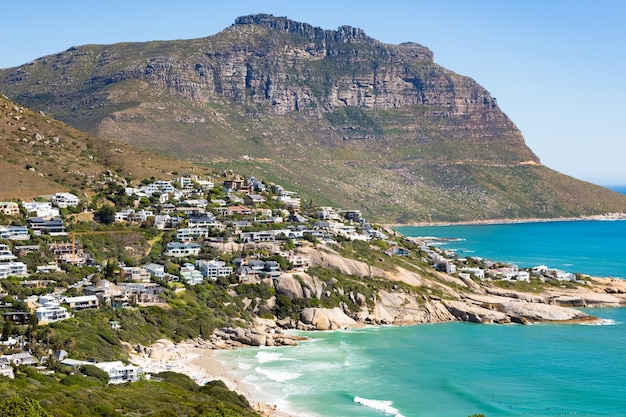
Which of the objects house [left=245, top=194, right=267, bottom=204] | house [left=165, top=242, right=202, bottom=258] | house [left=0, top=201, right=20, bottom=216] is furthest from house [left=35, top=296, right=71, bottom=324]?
house [left=245, top=194, right=267, bottom=204]

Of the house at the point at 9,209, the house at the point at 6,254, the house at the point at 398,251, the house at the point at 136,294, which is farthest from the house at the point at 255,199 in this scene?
the house at the point at 6,254

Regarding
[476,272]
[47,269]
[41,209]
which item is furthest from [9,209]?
[476,272]

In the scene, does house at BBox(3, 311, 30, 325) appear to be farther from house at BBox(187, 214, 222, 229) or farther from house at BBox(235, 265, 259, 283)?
house at BBox(187, 214, 222, 229)

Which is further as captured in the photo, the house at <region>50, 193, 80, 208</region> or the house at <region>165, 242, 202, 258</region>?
the house at <region>50, 193, 80, 208</region>

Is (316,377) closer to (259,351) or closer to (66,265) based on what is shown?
(259,351)

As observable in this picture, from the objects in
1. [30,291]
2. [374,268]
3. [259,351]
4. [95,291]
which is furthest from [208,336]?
[374,268]
